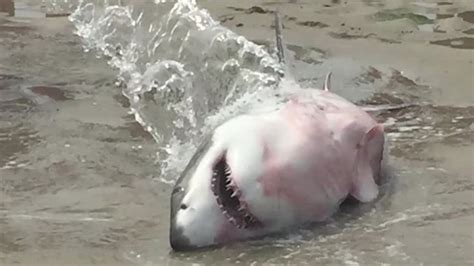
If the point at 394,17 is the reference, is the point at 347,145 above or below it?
above

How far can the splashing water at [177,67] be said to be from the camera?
13.5ft

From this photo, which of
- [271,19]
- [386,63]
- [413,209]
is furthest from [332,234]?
[271,19]

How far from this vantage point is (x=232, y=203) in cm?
304

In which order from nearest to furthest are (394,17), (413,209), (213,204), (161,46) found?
1. (213,204)
2. (413,209)
3. (161,46)
4. (394,17)

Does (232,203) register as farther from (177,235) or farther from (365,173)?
(365,173)

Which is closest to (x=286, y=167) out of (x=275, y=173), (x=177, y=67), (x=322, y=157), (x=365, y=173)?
(x=275, y=173)


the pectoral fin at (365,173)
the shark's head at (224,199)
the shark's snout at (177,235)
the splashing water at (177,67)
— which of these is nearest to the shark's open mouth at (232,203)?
the shark's head at (224,199)

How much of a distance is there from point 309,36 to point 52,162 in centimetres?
263

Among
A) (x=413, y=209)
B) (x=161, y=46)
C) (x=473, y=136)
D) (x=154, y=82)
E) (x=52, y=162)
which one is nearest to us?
(x=413, y=209)

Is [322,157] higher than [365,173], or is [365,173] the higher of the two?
[322,157]

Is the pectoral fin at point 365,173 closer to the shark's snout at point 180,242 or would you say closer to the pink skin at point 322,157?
the pink skin at point 322,157

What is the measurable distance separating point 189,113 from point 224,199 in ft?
4.79

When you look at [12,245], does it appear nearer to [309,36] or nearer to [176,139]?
[176,139]

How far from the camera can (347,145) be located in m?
3.38
